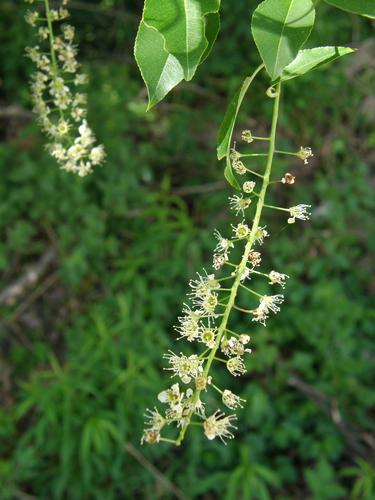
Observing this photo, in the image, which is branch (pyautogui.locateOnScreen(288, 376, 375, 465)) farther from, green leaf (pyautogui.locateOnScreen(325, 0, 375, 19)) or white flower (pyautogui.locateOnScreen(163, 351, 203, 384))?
green leaf (pyautogui.locateOnScreen(325, 0, 375, 19))

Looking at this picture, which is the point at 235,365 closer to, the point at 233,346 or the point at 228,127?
the point at 233,346

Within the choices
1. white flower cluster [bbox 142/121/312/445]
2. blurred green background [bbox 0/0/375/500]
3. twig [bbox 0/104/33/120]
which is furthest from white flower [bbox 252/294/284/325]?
twig [bbox 0/104/33/120]

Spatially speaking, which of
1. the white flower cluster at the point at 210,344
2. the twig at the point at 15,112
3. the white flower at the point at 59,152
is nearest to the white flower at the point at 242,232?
the white flower cluster at the point at 210,344

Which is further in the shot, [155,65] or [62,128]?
[62,128]

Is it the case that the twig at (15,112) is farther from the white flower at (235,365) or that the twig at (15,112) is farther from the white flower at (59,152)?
the white flower at (235,365)

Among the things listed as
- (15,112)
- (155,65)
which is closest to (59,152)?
(155,65)

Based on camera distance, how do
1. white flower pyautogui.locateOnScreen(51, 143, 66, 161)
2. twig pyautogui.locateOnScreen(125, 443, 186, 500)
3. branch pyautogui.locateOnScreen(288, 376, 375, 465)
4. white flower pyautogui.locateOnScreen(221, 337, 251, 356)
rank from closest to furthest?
white flower pyautogui.locateOnScreen(221, 337, 251, 356)
white flower pyautogui.locateOnScreen(51, 143, 66, 161)
twig pyautogui.locateOnScreen(125, 443, 186, 500)
branch pyautogui.locateOnScreen(288, 376, 375, 465)

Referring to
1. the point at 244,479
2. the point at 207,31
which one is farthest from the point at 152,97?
the point at 244,479
